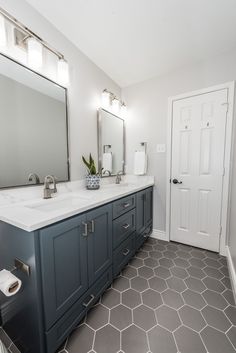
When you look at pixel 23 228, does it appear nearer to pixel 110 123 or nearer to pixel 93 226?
pixel 93 226

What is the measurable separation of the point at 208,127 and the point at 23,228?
2.10 metres

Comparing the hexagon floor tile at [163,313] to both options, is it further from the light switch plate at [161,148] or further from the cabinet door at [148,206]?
the light switch plate at [161,148]

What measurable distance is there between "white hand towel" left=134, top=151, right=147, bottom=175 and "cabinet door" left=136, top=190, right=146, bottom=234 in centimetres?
41

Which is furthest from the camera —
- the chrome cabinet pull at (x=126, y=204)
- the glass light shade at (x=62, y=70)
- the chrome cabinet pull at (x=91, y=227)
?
the chrome cabinet pull at (x=126, y=204)

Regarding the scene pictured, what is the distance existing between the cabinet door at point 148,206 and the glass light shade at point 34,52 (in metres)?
1.70

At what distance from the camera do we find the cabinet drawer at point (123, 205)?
4.64 feet

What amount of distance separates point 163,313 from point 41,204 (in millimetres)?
1236

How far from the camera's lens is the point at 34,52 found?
118 centimetres

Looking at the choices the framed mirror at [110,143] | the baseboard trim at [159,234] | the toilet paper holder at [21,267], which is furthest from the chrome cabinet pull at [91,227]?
the baseboard trim at [159,234]

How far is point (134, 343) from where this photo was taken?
0.99 meters

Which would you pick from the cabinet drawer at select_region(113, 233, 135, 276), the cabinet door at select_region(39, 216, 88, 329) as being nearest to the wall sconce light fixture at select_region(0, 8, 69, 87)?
the cabinet door at select_region(39, 216, 88, 329)

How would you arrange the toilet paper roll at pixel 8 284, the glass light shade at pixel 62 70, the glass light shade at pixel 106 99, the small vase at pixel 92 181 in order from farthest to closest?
the glass light shade at pixel 106 99 < the small vase at pixel 92 181 < the glass light shade at pixel 62 70 < the toilet paper roll at pixel 8 284

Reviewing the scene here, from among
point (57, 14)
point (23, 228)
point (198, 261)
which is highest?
point (57, 14)

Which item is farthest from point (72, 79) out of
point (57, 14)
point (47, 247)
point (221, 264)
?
point (221, 264)
